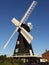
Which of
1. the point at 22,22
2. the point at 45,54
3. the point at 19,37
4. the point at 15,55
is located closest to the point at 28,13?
the point at 22,22

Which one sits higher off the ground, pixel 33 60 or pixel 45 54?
pixel 45 54

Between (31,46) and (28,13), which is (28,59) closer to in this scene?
(31,46)

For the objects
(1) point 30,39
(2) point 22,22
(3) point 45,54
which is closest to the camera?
(1) point 30,39

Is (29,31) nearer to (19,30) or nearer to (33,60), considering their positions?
(19,30)

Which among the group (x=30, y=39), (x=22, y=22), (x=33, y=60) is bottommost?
(x=33, y=60)

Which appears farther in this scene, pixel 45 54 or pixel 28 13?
pixel 45 54

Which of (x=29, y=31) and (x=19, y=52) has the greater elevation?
(x=29, y=31)

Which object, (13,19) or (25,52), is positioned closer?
(25,52)

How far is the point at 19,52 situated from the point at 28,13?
1096 cm

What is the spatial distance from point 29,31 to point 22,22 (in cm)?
313

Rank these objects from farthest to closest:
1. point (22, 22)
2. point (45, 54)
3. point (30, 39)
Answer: point (45, 54) < point (22, 22) < point (30, 39)

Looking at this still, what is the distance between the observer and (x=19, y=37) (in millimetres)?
→ 63344

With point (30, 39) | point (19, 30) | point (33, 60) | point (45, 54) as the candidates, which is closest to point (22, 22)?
point (19, 30)

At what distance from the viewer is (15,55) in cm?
6366
